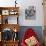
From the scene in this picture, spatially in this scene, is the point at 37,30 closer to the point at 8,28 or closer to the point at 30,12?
the point at 30,12

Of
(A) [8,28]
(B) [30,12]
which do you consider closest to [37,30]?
(B) [30,12]

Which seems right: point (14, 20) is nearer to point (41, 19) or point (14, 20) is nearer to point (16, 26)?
point (16, 26)

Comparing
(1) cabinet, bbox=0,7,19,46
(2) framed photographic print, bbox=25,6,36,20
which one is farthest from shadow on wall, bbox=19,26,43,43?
(2) framed photographic print, bbox=25,6,36,20

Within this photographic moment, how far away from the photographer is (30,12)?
510 centimetres

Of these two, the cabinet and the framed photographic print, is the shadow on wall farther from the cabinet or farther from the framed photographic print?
the framed photographic print

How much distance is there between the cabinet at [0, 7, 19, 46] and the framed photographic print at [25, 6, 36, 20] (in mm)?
328

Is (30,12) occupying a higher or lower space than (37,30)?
higher

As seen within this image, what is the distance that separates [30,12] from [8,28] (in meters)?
0.89

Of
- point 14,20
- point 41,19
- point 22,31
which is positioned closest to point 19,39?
point 22,31

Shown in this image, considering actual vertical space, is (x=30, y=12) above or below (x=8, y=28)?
Result: above

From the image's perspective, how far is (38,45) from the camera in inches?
185

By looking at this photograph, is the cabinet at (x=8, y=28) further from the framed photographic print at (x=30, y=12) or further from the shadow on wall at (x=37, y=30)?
the framed photographic print at (x=30, y=12)

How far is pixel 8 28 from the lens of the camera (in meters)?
5.02

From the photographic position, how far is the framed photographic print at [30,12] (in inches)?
200
